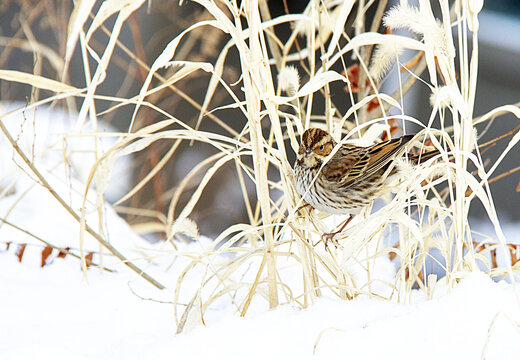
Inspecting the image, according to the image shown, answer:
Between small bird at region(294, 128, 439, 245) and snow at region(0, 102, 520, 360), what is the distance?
0.15 meters

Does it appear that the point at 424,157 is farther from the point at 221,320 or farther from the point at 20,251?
the point at 20,251

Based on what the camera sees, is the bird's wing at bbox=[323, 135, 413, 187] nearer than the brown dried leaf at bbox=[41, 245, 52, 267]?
Yes

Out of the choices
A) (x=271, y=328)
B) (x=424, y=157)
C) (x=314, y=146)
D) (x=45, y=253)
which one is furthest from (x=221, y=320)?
(x=45, y=253)

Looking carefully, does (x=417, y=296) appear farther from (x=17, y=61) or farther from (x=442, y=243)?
(x=17, y=61)

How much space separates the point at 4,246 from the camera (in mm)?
1717

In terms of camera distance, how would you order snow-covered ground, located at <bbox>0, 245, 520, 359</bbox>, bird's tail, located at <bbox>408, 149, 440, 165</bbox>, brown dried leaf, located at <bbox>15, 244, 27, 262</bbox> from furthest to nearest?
brown dried leaf, located at <bbox>15, 244, 27, 262</bbox>, bird's tail, located at <bbox>408, 149, 440, 165</bbox>, snow-covered ground, located at <bbox>0, 245, 520, 359</bbox>

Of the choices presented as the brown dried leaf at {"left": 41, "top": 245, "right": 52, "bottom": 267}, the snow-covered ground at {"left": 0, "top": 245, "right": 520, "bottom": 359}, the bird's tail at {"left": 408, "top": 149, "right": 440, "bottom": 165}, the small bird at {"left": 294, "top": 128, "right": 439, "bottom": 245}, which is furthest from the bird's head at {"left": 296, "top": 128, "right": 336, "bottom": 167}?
the brown dried leaf at {"left": 41, "top": 245, "right": 52, "bottom": 267}

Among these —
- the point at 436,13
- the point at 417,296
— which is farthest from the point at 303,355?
the point at 436,13

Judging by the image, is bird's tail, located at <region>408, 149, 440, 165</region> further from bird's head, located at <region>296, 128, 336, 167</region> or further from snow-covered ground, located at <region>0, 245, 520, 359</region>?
snow-covered ground, located at <region>0, 245, 520, 359</region>

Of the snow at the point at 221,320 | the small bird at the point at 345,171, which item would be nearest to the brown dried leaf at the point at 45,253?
the snow at the point at 221,320

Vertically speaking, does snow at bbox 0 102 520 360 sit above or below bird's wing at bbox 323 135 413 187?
below

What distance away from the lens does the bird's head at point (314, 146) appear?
131 cm

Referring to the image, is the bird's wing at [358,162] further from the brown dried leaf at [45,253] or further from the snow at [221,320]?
the brown dried leaf at [45,253]

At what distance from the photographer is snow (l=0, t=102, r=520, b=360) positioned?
0.94 m
